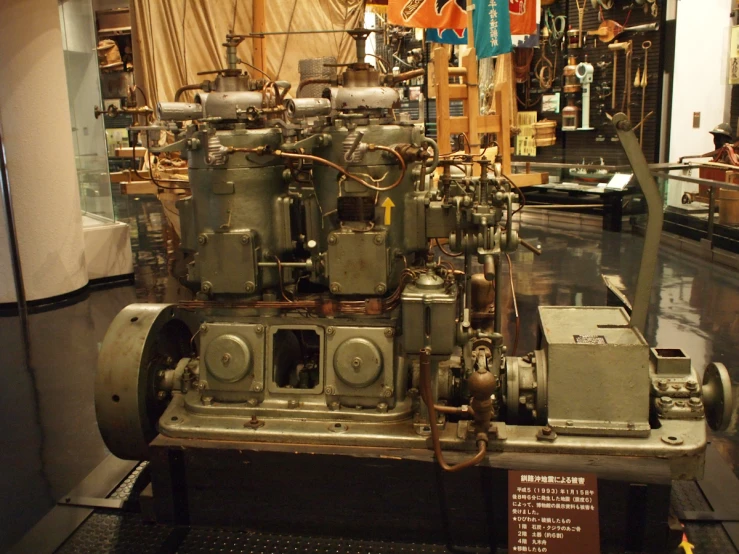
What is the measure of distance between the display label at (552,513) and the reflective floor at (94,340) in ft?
4.21

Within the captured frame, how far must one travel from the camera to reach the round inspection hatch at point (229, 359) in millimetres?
2729

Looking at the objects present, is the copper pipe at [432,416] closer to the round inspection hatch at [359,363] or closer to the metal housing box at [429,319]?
the metal housing box at [429,319]

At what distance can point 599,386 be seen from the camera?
8.04 ft

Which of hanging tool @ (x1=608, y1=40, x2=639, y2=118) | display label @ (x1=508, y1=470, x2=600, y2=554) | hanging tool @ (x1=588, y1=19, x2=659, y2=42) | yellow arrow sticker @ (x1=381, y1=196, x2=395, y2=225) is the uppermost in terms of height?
hanging tool @ (x1=588, y1=19, x2=659, y2=42)

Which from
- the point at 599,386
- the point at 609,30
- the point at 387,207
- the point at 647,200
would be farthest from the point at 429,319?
the point at 609,30

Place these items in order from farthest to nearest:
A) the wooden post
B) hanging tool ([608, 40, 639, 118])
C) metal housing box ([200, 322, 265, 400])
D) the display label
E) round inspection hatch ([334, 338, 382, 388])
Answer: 1. hanging tool ([608, 40, 639, 118])
2. the wooden post
3. metal housing box ([200, 322, 265, 400])
4. round inspection hatch ([334, 338, 382, 388])
5. the display label

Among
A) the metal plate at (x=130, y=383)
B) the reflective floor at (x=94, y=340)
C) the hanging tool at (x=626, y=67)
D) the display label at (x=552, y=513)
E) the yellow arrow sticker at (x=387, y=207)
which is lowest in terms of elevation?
the reflective floor at (x=94, y=340)

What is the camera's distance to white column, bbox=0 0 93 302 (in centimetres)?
570

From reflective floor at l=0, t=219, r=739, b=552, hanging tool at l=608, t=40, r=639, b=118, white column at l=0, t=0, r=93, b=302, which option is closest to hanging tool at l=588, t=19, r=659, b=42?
hanging tool at l=608, t=40, r=639, b=118

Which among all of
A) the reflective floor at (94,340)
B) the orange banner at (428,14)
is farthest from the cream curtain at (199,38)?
the reflective floor at (94,340)

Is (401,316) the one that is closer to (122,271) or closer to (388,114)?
(388,114)

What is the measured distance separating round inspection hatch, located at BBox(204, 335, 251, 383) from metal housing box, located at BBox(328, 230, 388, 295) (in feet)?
1.41

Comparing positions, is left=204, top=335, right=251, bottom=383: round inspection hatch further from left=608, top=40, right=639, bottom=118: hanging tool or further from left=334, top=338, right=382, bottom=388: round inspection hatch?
left=608, top=40, right=639, bottom=118: hanging tool

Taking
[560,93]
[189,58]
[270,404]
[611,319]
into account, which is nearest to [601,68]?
[560,93]
